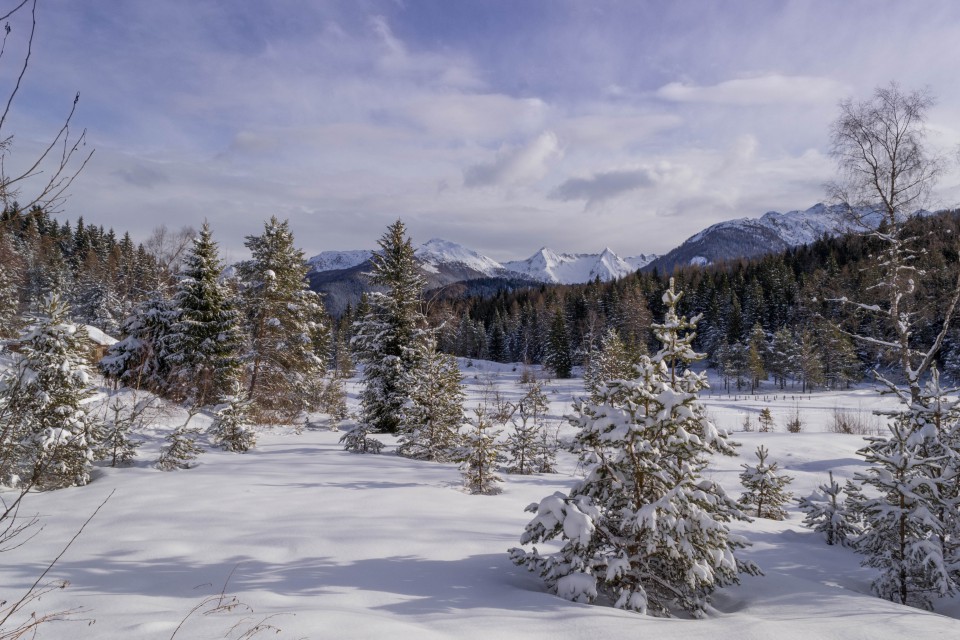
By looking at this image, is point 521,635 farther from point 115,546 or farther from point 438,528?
point 115,546

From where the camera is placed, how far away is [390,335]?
18.2 m

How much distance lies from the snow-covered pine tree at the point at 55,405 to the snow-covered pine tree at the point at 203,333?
10.8 meters

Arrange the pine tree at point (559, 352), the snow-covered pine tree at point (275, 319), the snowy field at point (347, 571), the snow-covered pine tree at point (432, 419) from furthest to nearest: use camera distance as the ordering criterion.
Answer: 1. the pine tree at point (559, 352)
2. the snow-covered pine tree at point (275, 319)
3. the snow-covered pine tree at point (432, 419)
4. the snowy field at point (347, 571)

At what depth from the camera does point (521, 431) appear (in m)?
13.0

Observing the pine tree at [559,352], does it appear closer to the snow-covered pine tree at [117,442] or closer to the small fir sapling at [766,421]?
the small fir sapling at [766,421]

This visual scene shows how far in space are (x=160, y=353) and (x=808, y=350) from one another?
198 ft

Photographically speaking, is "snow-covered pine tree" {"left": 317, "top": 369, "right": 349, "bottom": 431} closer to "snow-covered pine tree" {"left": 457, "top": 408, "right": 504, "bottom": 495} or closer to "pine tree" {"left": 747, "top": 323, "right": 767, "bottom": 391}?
"snow-covered pine tree" {"left": 457, "top": 408, "right": 504, "bottom": 495}

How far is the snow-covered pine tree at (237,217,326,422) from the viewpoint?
20281 mm

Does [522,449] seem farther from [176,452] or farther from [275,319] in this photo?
[275,319]

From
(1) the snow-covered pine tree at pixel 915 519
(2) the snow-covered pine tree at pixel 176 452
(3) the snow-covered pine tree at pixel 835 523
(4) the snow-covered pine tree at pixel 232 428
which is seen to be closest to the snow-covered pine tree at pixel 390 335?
(4) the snow-covered pine tree at pixel 232 428

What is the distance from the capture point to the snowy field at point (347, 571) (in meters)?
3.43

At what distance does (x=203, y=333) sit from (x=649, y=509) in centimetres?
2057

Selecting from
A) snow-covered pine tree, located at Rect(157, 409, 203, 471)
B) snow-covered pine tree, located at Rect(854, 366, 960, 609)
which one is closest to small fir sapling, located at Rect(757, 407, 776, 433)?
snow-covered pine tree, located at Rect(854, 366, 960, 609)

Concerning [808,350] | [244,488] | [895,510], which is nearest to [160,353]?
[244,488]
